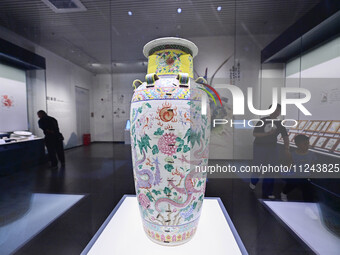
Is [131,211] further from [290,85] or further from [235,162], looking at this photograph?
[290,85]

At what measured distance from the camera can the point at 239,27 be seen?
2.00 m

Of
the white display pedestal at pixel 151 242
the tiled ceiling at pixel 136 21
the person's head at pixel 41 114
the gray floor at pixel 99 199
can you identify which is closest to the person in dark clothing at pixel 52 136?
the person's head at pixel 41 114

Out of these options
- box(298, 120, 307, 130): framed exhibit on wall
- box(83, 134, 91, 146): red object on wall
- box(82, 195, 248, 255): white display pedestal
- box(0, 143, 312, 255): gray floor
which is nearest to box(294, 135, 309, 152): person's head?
box(298, 120, 307, 130): framed exhibit on wall

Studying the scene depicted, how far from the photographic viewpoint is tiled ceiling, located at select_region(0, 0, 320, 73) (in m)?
1.82

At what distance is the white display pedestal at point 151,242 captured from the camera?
0.92 metres

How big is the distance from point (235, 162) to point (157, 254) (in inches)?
60.5

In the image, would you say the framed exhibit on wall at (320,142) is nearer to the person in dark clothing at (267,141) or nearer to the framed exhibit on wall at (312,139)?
the framed exhibit on wall at (312,139)

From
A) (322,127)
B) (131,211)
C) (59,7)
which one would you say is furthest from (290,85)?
(59,7)

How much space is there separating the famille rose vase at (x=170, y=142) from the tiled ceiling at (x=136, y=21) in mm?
1332

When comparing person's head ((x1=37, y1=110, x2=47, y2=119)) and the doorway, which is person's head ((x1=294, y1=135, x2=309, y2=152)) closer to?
the doorway

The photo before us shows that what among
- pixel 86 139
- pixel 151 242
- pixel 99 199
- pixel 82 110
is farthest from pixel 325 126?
pixel 86 139

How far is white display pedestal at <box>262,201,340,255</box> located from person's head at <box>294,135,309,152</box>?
2.37 ft

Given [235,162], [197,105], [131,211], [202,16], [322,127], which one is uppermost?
[202,16]

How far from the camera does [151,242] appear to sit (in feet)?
3.24
